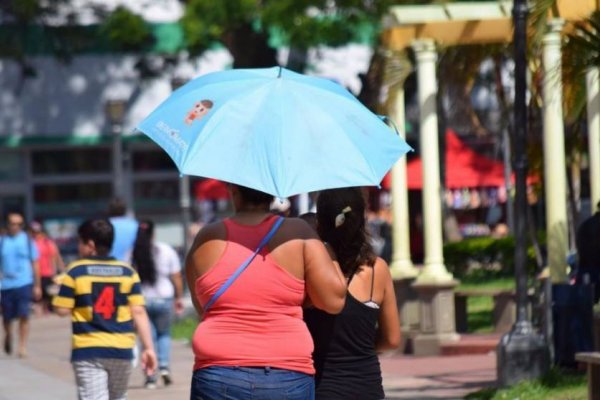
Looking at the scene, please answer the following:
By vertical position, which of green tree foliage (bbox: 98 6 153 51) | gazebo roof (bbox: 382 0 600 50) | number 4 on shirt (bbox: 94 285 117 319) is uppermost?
green tree foliage (bbox: 98 6 153 51)

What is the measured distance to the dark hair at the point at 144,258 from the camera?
45.1ft

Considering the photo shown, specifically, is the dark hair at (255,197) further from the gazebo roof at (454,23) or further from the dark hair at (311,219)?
the gazebo roof at (454,23)

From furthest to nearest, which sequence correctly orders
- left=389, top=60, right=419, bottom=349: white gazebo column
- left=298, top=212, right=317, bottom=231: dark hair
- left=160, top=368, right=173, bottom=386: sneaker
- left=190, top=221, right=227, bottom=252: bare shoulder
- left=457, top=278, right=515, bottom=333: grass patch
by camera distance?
left=457, top=278, right=515, bottom=333: grass patch
left=389, top=60, right=419, bottom=349: white gazebo column
left=160, top=368, right=173, bottom=386: sneaker
left=298, top=212, right=317, bottom=231: dark hair
left=190, top=221, right=227, bottom=252: bare shoulder

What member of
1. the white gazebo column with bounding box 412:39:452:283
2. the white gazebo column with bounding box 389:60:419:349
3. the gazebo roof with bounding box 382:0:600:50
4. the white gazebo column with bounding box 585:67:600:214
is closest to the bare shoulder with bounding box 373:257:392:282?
the white gazebo column with bounding box 585:67:600:214

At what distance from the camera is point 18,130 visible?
31.8m

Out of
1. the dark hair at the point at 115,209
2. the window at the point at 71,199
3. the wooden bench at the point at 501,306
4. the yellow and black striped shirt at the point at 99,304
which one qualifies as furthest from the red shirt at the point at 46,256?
the yellow and black striped shirt at the point at 99,304

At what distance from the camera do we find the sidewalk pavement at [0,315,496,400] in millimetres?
13219

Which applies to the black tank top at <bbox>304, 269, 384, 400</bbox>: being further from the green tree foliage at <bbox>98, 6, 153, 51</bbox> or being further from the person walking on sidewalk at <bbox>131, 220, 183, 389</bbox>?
the green tree foliage at <bbox>98, 6, 153, 51</bbox>

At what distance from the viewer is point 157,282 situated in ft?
45.2

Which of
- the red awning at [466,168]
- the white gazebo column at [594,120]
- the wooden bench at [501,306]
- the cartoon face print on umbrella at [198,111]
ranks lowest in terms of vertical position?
the wooden bench at [501,306]

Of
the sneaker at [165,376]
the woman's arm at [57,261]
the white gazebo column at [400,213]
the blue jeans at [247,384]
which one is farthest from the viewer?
the woman's arm at [57,261]

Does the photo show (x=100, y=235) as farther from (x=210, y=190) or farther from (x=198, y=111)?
(x=210, y=190)

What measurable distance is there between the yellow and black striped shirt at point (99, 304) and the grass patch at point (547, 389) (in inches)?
144

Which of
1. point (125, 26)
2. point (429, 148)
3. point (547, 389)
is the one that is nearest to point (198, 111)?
point (547, 389)
